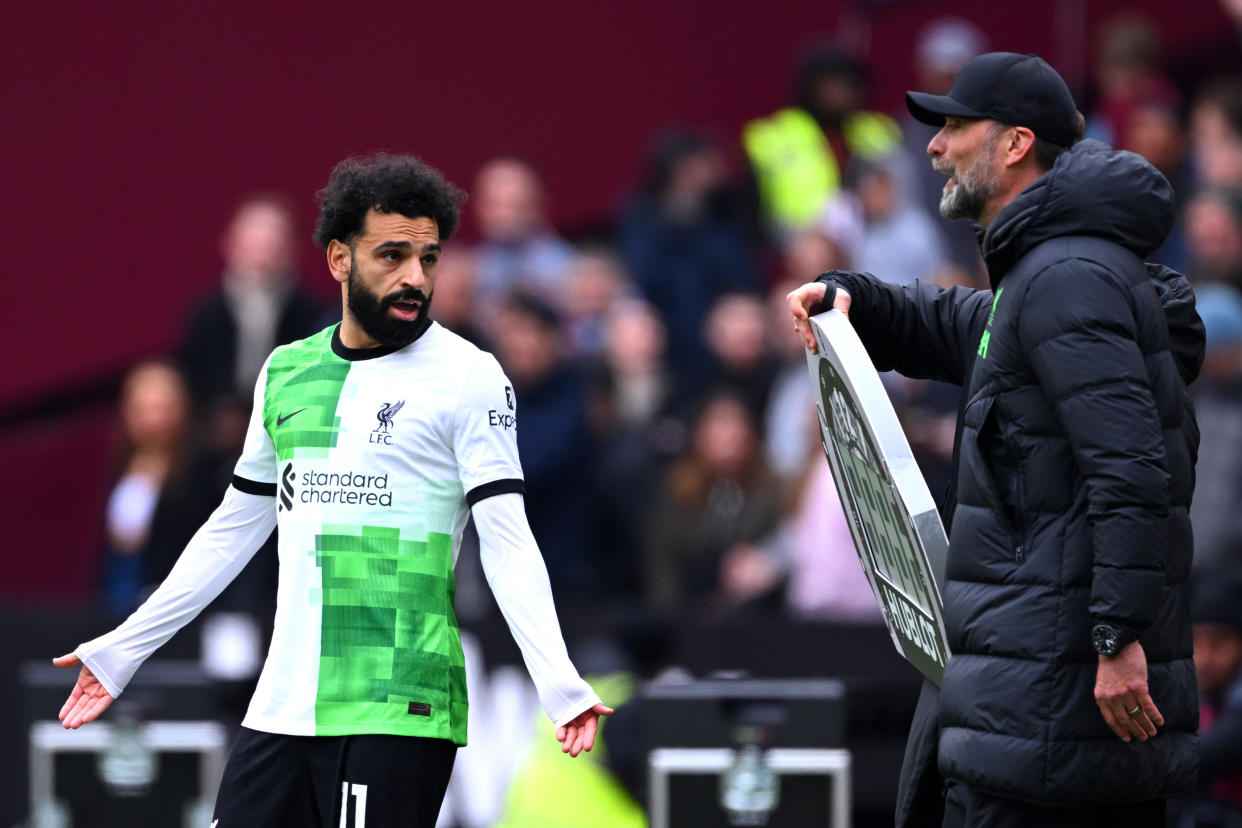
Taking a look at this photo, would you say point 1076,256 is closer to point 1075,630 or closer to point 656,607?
point 1075,630

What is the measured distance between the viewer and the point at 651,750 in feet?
26.2

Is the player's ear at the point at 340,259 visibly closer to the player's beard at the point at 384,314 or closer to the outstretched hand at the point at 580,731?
the player's beard at the point at 384,314

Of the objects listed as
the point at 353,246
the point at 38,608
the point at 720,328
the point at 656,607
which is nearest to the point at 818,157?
the point at 720,328

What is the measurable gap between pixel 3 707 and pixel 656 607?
3.15 m

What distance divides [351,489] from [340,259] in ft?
1.94

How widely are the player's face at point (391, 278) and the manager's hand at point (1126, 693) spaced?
1832 mm

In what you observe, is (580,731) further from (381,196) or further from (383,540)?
(381,196)

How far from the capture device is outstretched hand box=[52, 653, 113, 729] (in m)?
5.72

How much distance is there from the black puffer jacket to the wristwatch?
0.02 m

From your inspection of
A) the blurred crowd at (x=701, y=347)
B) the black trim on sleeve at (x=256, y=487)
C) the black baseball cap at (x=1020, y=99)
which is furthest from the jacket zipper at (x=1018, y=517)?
the blurred crowd at (x=701, y=347)

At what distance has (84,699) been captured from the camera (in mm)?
5754

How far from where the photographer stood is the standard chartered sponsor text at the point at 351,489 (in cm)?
540

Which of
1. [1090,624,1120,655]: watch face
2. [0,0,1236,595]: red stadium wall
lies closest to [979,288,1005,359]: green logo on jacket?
[1090,624,1120,655]: watch face

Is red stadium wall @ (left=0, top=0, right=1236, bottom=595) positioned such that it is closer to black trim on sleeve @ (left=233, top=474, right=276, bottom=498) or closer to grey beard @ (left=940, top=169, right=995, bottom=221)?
black trim on sleeve @ (left=233, top=474, right=276, bottom=498)
